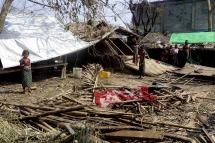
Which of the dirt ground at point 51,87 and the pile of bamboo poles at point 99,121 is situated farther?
the dirt ground at point 51,87

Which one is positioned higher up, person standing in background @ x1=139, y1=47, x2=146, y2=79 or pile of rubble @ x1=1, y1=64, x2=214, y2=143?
person standing in background @ x1=139, y1=47, x2=146, y2=79

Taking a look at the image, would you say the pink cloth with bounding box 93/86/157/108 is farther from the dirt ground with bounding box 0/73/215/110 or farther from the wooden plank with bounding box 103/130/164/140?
the wooden plank with bounding box 103/130/164/140

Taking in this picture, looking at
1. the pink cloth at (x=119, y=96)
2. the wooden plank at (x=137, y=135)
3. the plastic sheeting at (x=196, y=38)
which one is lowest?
the wooden plank at (x=137, y=135)

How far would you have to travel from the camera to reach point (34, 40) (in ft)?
51.9

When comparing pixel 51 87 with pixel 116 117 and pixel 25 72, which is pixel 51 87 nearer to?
Result: pixel 25 72

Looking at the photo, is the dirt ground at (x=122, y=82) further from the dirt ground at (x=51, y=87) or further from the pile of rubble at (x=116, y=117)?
the pile of rubble at (x=116, y=117)

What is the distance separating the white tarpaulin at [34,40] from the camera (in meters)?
14.8

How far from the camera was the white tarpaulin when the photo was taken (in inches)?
582

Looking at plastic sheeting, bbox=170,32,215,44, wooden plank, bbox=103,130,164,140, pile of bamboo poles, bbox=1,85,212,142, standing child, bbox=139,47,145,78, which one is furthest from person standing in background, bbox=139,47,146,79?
wooden plank, bbox=103,130,164,140

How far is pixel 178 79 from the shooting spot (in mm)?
17547

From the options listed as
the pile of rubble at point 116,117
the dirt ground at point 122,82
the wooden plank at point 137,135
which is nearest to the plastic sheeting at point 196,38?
the dirt ground at point 122,82

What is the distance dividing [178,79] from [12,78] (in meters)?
7.29

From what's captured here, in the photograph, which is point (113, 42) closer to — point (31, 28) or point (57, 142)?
point (31, 28)

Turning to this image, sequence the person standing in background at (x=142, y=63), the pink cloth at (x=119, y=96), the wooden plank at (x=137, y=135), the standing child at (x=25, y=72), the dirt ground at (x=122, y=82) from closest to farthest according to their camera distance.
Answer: the wooden plank at (x=137, y=135)
the dirt ground at (x=122, y=82)
the pink cloth at (x=119, y=96)
the standing child at (x=25, y=72)
the person standing in background at (x=142, y=63)
